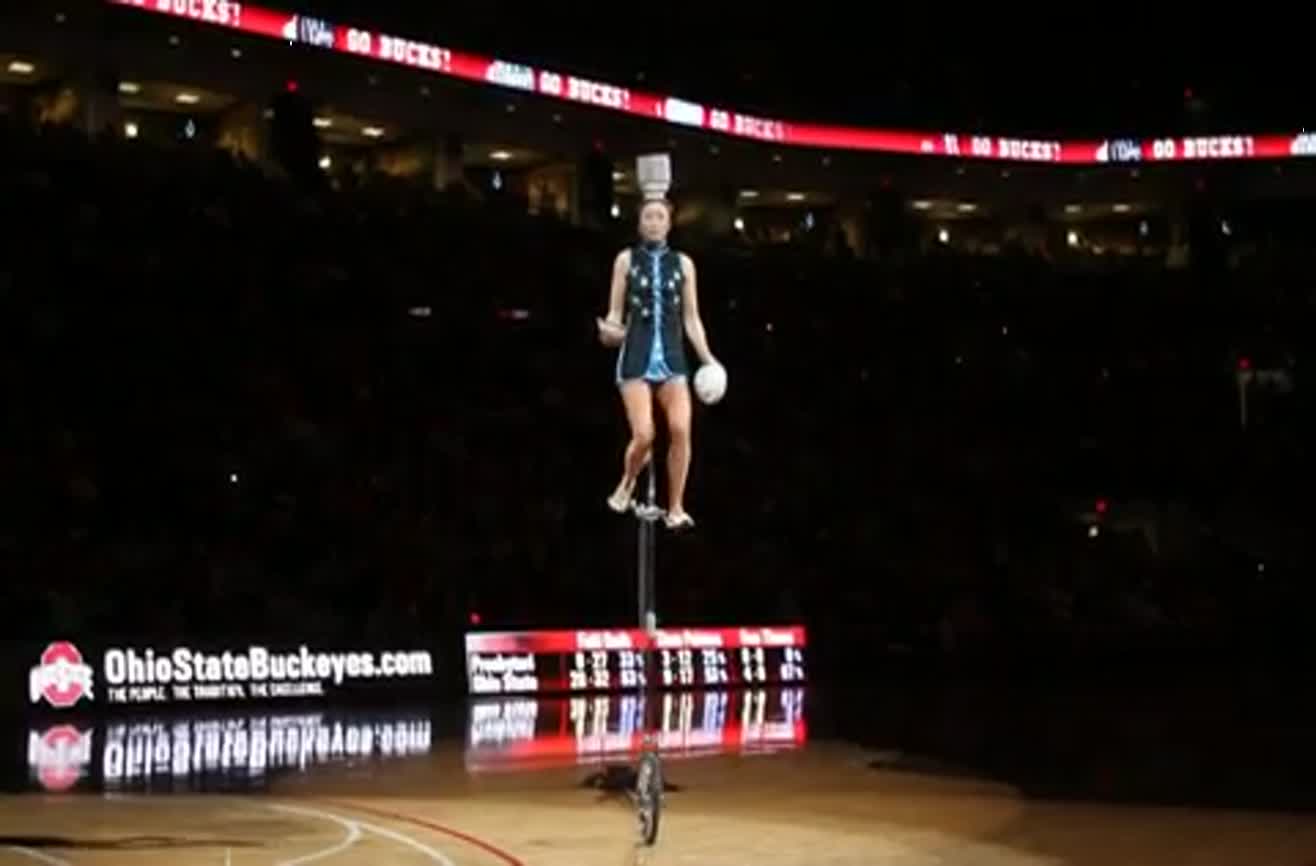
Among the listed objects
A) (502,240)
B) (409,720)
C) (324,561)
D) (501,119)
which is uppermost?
(501,119)

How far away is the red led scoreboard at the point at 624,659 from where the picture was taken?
26.2 m

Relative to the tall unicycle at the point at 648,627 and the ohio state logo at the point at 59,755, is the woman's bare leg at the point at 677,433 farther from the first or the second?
the ohio state logo at the point at 59,755

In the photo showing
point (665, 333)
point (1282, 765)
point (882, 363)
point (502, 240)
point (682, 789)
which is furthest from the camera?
point (882, 363)

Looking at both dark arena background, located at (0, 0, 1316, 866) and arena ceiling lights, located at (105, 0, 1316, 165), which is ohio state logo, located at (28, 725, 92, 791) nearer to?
dark arena background, located at (0, 0, 1316, 866)

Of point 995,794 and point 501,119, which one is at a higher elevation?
point 501,119

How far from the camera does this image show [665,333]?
845 cm

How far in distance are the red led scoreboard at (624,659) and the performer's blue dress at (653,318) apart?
57.8ft

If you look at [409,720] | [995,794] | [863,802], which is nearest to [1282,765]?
[995,794]

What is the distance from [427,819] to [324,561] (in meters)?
14.3

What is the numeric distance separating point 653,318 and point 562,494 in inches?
883

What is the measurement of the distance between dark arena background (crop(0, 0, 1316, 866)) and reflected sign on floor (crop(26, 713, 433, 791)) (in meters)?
0.14

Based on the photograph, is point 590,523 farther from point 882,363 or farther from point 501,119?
point 501,119

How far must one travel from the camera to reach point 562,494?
101ft

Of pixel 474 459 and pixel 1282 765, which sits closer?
pixel 1282 765
